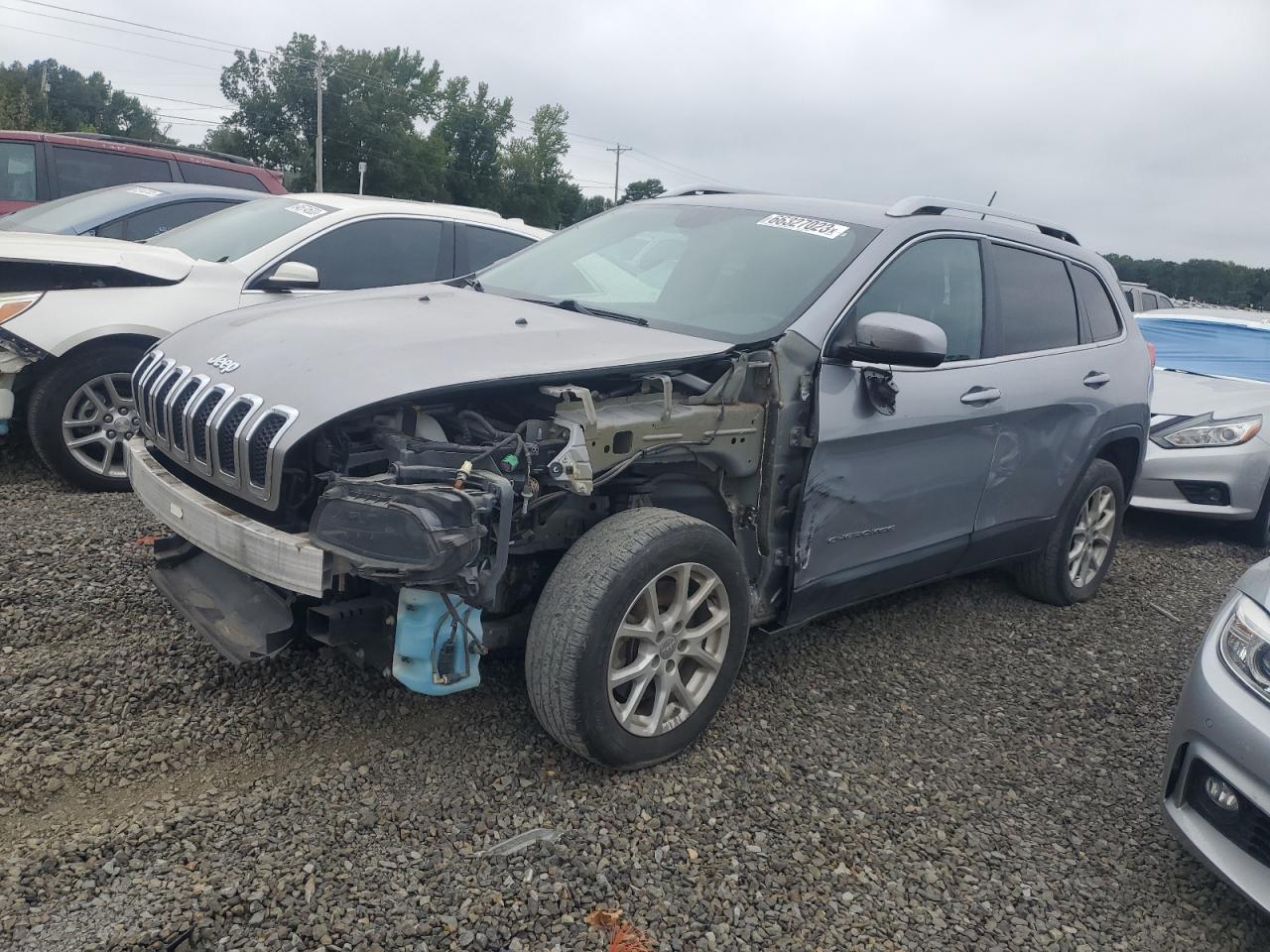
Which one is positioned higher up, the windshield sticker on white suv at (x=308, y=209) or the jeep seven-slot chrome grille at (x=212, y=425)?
the windshield sticker on white suv at (x=308, y=209)

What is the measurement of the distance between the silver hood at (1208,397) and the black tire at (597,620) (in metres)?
5.01

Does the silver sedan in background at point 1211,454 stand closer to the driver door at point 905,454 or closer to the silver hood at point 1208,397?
the silver hood at point 1208,397

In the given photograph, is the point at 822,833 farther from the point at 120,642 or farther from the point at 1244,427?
the point at 1244,427

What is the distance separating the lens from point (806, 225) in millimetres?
3801

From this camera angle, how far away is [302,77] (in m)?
55.0

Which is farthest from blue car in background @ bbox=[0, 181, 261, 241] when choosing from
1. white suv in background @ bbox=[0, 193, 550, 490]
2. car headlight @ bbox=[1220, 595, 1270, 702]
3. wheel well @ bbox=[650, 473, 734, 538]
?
car headlight @ bbox=[1220, 595, 1270, 702]

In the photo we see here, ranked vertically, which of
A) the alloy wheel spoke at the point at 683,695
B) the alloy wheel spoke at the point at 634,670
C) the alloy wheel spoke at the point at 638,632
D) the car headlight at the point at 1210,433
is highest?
the car headlight at the point at 1210,433

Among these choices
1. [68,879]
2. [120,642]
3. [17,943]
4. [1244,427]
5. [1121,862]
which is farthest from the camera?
[1244,427]

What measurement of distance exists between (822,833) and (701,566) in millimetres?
844

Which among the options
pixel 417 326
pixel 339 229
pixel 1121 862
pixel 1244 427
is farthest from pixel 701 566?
pixel 1244 427

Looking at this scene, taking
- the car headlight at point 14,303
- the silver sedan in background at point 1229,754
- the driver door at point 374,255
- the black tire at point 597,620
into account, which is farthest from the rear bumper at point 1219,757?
the car headlight at point 14,303

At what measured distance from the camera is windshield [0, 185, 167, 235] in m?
6.65

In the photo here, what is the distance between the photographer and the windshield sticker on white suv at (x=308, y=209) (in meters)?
5.89

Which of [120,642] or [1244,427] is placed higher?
[1244,427]
